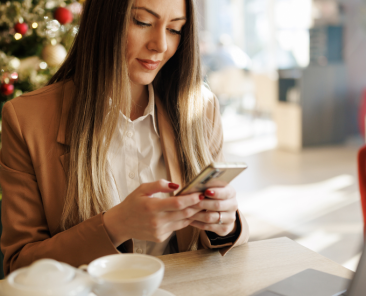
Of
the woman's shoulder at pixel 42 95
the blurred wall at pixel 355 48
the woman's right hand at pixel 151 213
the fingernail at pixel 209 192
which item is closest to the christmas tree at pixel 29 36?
the woman's shoulder at pixel 42 95

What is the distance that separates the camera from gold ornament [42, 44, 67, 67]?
2.06 metres

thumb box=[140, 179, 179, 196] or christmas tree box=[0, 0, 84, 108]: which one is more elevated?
christmas tree box=[0, 0, 84, 108]

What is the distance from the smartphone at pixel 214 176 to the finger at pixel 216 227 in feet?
0.49

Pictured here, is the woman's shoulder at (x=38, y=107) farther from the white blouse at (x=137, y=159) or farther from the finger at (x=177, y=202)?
the finger at (x=177, y=202)

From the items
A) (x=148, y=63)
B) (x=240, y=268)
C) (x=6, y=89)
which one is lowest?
(x=240, y=268)

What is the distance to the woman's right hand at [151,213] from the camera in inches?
30.5

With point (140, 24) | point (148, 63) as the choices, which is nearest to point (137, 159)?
point (148, 63)

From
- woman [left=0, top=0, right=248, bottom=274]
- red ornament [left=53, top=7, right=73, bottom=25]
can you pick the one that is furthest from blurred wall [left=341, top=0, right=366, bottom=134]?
woman [left=0, top=0, right=248, bottom=274]

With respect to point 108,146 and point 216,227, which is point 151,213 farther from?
point 108,146

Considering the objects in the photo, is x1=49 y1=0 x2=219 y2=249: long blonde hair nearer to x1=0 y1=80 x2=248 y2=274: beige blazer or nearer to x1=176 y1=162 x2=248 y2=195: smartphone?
x1=0 y1=80 x2=248 y2=274: beige blazer

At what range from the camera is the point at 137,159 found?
1.20 metres

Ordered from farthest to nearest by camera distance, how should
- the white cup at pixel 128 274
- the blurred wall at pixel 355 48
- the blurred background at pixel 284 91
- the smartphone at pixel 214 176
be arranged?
the blurred wall at pixel 355 48 → the blurred background at pixel 284 91 → the smartphone at pixel 214 176 → the white cup at pixel 128 274

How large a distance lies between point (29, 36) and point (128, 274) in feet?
5.84

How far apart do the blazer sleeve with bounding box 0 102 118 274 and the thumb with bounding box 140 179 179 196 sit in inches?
6.0
